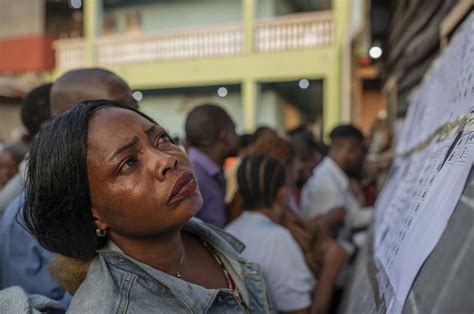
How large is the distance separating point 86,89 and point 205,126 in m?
1.23

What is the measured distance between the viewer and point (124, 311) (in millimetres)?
1062

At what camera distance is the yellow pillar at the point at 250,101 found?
11125 mm

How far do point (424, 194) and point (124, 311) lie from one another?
79 cm

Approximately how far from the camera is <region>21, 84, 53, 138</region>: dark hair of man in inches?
95.0

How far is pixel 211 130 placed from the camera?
3029mm

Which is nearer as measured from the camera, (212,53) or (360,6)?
(360,6)

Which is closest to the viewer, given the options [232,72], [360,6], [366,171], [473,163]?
[473,163]

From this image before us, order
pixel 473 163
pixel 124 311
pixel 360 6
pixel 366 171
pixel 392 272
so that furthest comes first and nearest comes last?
pixel 360 6 → pixel 366 171 → pixel 392 272 → pixel 124 311 → pixel 473 163

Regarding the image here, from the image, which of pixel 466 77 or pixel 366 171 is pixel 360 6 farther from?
pixel 466 77

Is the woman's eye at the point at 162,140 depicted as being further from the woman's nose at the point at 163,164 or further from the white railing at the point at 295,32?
the white railing at the point at 295,32

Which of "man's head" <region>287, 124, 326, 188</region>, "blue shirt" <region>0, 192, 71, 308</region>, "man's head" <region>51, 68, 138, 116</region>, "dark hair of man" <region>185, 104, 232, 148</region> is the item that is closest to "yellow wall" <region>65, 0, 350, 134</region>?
"man's head" <region>287, 124, 326, 188</region>

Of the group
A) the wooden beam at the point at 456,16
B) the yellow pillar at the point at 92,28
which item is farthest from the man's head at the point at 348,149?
the yellow pillar at the point at 92,28

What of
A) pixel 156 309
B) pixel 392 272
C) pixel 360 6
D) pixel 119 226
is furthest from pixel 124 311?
pixel 360 6

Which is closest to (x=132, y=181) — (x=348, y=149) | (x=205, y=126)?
(x=205, y=126)
